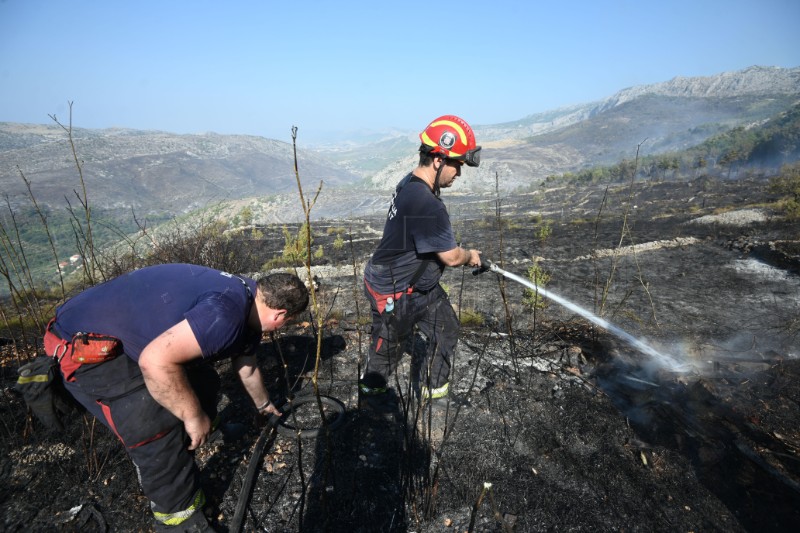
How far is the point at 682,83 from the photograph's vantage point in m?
109

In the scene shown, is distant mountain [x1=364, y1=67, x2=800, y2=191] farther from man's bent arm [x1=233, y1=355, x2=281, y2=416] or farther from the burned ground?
man's bent arm [x1=233, y1=355, x2=281, y2=416]

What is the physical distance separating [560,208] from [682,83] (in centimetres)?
12511

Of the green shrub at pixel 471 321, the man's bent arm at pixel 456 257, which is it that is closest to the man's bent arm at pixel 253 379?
the man's bent arm at pixel 456 257

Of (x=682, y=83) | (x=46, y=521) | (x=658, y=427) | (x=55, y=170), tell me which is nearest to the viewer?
(x=46, y=521)

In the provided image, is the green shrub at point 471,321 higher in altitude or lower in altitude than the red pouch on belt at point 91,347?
lower

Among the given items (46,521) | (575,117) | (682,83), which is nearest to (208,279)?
(46,521)

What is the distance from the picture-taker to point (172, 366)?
70.1 inches

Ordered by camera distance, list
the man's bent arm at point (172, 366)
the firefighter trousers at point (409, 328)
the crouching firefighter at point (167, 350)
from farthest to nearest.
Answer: the firefighter trousers at point (409, 328) < the crouching firefighter at point (167, 350) < the man's bent arm at point (172, 366)

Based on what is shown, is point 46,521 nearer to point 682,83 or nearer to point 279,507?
Result: point 279,507

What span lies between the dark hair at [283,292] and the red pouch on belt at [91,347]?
0.80m

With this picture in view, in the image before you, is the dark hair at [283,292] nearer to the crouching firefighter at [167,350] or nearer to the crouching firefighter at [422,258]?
the crouching firefighter at [167,350]

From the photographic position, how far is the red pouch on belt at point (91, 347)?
1891 mm

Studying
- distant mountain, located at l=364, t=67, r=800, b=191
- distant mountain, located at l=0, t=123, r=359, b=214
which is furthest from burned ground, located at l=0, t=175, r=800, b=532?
distant mountain, located at l=0, t=123, r=359, b=214

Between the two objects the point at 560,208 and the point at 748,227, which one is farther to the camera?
the point at 560,208
